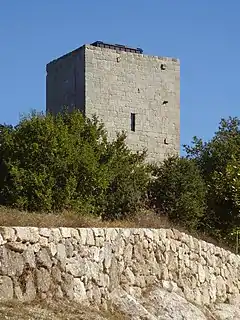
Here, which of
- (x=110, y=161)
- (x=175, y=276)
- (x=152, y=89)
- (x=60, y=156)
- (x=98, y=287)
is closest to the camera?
(x=98, y=287)

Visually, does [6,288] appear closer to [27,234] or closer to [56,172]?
[27,234]

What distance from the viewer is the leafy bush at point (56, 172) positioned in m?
22.5

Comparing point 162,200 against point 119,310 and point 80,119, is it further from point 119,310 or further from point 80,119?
point 119,310

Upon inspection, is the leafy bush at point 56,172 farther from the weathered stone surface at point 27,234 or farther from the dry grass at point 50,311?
the weathered stone surface at point 27,234

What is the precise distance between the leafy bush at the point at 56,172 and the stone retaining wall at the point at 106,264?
3.91 m

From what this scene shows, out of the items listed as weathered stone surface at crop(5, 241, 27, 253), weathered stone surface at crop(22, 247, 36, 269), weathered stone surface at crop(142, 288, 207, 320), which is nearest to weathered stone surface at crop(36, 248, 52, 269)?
weathered stone surface at crop(22, 247, 36, 269)

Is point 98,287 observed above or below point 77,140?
below

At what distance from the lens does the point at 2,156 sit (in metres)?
23.5

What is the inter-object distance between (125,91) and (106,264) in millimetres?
21258

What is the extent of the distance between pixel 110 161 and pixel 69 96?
9567mm

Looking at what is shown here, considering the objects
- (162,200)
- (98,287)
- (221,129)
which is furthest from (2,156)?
(221,129)

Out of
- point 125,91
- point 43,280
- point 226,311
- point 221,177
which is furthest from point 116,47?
point 43,280

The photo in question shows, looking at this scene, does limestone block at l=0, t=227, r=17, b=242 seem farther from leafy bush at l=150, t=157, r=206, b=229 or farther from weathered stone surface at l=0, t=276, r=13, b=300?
leafy bush at l=150, t=157, r=206, b=229

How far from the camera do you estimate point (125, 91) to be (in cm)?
3512
